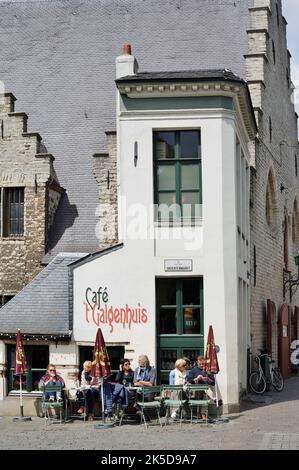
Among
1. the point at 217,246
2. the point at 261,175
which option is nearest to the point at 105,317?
the point at 217,246

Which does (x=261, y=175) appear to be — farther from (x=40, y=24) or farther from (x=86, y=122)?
(x=40, y=24)

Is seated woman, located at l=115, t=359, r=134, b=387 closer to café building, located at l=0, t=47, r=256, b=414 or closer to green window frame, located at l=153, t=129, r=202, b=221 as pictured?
café building, located at l=0, t=47, r=256, b=414

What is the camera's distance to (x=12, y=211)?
26609mm

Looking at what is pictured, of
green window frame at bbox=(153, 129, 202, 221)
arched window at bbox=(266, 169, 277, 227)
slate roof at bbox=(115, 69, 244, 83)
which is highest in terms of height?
slate roof at bbox=(115, 69, 244, 83)

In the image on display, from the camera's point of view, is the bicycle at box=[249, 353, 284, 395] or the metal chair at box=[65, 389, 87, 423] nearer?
the metal chair at box=[65, 389, 87, 423]

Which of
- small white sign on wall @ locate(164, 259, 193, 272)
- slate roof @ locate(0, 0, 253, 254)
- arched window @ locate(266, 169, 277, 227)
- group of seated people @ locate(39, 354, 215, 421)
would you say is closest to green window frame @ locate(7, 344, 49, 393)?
group of seated people @ locate(39, 354, 215, 421)

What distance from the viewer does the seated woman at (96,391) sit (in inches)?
723

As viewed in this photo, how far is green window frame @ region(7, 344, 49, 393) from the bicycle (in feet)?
23.2

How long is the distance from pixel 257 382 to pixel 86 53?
13357 millimetres

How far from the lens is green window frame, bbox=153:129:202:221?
66.5ft

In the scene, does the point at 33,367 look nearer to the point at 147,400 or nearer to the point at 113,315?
the point at 113,315

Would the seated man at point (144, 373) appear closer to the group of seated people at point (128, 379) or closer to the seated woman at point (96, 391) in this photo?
the group of seated people at point (128, 379)

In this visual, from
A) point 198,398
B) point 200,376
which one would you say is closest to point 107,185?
point 200,376

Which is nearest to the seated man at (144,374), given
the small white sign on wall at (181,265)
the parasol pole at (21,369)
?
the small white sign on wall at (181,265)
